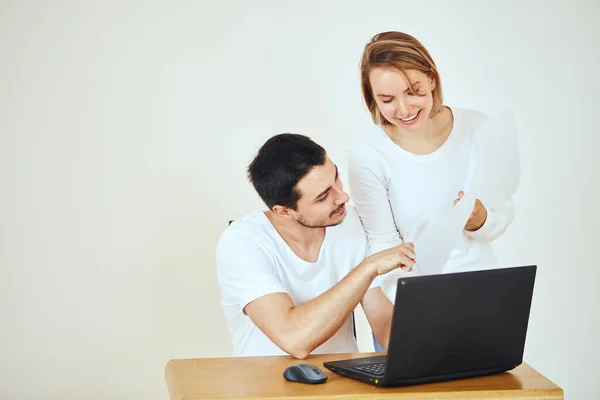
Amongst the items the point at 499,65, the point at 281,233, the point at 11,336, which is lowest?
the point at 11,336

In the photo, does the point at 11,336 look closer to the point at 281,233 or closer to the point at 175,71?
the point at 175,71

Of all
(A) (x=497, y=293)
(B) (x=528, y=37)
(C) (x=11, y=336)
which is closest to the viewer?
(A) (x=497, y=293)

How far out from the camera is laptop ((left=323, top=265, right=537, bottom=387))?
4.78 ft

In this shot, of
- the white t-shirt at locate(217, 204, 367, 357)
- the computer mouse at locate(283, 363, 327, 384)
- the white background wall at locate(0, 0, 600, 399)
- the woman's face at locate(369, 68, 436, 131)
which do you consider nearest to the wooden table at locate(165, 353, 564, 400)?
the computer mouse at locate(283, 363, 327, 384)

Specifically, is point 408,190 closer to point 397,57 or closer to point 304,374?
point 397,57

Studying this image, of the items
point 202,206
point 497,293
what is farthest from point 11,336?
point 497,293

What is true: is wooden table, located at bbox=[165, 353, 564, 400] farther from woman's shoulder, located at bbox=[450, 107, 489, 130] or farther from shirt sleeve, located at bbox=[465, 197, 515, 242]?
woman's shoulder, located at bbox=[450, 107, 489, 130]

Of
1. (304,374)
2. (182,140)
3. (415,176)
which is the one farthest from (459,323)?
(182,140)

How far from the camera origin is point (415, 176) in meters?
2.09

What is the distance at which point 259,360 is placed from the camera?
1732 millimetres

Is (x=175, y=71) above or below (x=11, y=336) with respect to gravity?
above

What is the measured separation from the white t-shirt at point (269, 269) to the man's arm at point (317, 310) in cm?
5

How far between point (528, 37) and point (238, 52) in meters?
1.22

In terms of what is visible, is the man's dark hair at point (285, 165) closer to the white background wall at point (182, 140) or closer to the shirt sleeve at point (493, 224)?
the shirt sleeve at point (493, 224)
